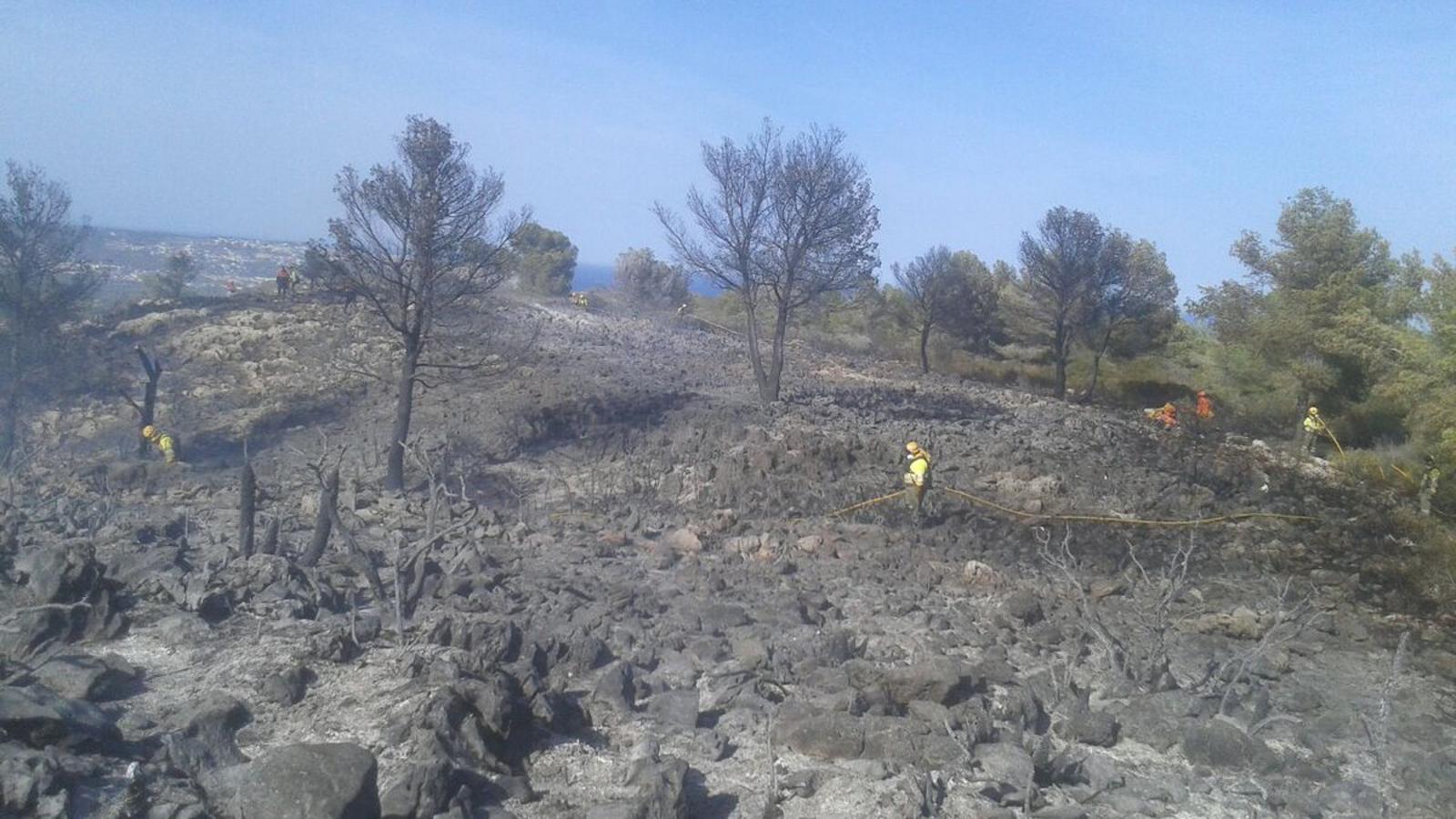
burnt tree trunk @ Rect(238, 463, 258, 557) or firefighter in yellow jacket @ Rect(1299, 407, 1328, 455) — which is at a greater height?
firefighter in yellow jacket @ Rect(1299, 407, 1328, 455)

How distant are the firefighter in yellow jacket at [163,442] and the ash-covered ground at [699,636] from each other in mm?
370

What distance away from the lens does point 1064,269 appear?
996 inches

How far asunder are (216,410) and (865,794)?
15376 mm

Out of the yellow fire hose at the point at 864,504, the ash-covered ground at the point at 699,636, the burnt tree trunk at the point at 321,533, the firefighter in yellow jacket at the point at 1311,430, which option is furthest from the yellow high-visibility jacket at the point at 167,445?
the firefighter in yellow jacket at the point at 1311,430

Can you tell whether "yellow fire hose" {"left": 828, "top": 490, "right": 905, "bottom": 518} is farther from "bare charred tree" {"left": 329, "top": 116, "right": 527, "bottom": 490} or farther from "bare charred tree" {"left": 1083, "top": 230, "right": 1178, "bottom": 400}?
"bare charred tree" {"left": 1083, "top": 230, "right": 1178, "bottom": 400}

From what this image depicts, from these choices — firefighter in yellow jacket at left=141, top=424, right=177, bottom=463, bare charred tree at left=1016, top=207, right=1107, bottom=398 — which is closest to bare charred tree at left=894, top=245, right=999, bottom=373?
bare charred tree at left=1016, top=207, right=1107, bottom=398

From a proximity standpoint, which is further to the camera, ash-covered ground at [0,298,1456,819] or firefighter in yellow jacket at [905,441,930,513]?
firefighter in yellow jacket at [905,441,930,513]

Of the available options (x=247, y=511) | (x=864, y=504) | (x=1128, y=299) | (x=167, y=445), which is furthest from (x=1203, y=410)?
(x=167, y=445)

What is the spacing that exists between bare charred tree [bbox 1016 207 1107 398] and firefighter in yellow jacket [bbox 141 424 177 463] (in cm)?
2033

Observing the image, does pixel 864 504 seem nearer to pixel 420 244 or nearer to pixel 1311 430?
pixel 420 244

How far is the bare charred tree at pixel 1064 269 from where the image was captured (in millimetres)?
25094

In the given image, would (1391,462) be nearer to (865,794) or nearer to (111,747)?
(865,794)

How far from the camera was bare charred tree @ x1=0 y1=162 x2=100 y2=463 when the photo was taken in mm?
15375

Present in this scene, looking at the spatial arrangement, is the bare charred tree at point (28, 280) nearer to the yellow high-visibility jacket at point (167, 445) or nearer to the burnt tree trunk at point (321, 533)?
the yellow high-visibility jacket at point (167, 445)
